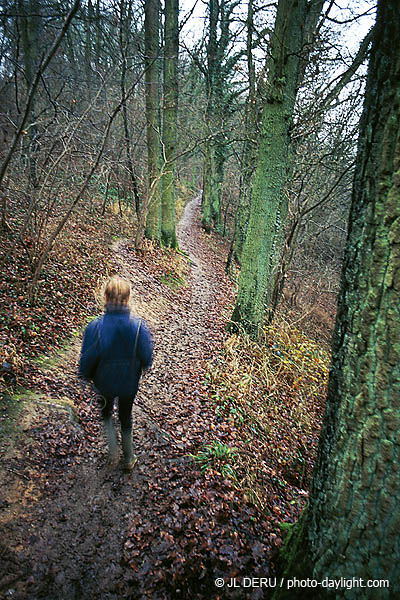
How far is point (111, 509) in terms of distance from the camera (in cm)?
312

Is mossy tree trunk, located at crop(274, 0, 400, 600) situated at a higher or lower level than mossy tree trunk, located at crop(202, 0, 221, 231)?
lower

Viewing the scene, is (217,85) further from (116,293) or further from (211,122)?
(116,293)

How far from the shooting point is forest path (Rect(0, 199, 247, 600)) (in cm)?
254

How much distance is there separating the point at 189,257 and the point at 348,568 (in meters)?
12.8

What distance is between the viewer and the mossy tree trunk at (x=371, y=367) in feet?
5.20

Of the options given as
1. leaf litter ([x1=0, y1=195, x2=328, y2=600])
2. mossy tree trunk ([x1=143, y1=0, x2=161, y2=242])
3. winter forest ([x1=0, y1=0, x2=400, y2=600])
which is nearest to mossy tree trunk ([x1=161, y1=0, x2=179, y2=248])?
mossy tree trunk ([x1=143, y1=0, x2=161, y2=242])

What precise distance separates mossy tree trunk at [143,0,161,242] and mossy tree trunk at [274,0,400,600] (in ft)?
30.5

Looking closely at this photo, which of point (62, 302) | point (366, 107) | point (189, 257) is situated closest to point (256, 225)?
point (62, 302)

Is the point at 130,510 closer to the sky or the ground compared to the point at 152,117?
closer to the ground

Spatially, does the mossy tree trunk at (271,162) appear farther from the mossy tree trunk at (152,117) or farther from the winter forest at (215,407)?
the mossy tree trunk at (152,117)

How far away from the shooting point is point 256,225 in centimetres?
680

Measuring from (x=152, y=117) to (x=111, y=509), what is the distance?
35.6 ft

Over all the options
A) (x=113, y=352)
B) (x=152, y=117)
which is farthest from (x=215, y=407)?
(x=152, y=117)

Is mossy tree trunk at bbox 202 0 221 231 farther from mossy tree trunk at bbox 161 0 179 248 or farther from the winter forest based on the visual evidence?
the winter forest
